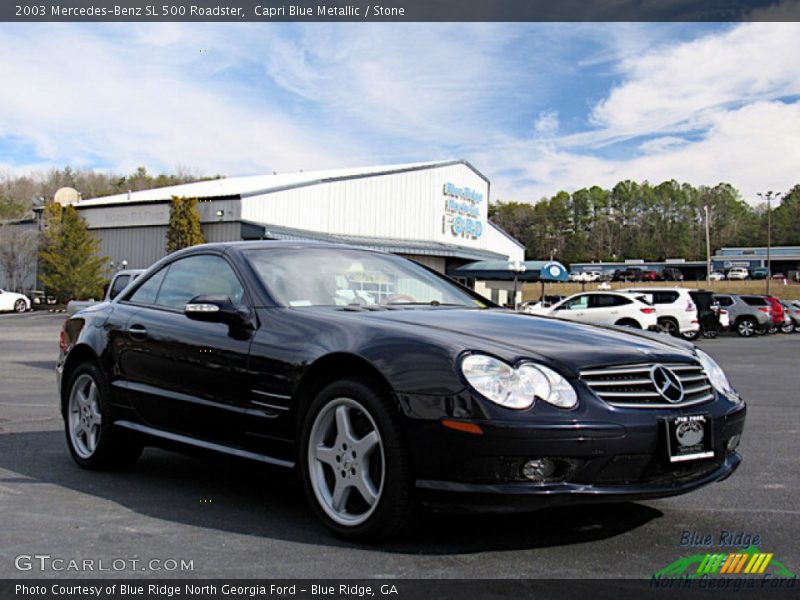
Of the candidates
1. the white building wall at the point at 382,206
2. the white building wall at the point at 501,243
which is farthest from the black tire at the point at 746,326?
the white building wall at the point at 501,243

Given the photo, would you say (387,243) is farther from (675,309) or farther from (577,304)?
(675,309)

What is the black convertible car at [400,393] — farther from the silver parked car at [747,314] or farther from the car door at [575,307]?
the silver parked car at [747,314]

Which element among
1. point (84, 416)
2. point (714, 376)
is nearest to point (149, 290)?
point (84, 416)

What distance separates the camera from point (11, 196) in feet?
302

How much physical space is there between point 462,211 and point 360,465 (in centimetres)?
4957

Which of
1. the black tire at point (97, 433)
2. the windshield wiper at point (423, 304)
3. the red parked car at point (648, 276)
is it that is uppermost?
the red parked car at point (648, 276)

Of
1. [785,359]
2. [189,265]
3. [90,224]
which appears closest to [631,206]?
[90,224]

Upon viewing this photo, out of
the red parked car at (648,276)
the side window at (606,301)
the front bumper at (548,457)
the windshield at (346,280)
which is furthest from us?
the red parked car at (648,276)

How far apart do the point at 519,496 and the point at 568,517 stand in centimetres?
99

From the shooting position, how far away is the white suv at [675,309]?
86.4 feet

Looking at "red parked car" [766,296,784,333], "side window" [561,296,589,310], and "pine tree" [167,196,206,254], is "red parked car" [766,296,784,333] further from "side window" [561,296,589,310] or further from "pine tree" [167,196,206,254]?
"pine tree" [167,196,206,254]

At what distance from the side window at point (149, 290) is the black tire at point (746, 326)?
3022cm

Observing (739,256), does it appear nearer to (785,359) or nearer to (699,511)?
(785,359)

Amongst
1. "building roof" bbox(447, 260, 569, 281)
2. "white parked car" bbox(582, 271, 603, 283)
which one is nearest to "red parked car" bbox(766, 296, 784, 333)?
"building roof" bbox(447, 260, 569, 281)
